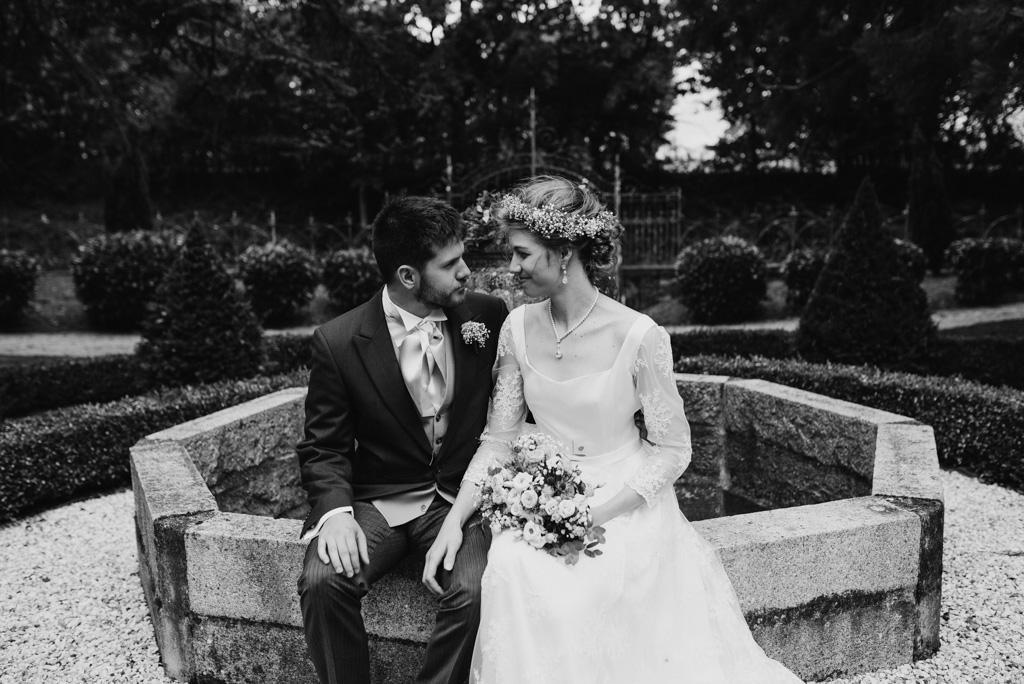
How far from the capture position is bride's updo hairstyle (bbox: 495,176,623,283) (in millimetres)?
2639

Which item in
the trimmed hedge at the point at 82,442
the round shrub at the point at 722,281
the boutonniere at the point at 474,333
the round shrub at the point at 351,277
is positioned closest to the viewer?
the boutonniere at the point at 474,333

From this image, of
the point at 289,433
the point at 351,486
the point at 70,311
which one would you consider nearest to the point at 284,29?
the point at 70,311

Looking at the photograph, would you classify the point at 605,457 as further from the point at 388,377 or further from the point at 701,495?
the point at 701,495

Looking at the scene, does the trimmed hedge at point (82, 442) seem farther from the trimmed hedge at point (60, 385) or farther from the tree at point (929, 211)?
the tree at point (929, 211)

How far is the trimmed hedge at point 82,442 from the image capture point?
4688 millimetres

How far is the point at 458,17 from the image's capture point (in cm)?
1797

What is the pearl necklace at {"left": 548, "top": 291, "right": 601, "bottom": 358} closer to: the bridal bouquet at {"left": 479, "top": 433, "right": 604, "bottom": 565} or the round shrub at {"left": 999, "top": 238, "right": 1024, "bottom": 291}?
the bridal bouquet at {"left": 479, "top": 433, "right": 604, "bottom": 565}

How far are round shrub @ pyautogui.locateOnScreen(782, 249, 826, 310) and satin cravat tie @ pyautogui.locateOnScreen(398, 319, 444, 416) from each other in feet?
36.6

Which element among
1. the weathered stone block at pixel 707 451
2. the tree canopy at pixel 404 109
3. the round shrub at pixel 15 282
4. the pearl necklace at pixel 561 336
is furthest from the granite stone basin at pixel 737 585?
the round shrub at pixel 15 282

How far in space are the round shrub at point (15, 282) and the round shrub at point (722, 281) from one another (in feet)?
34.6

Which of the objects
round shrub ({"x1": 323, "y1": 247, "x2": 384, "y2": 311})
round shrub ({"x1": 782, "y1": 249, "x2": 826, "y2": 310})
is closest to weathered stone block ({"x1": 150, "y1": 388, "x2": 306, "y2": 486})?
round shrub ({"x1": 323, "y1": 247, "x2": 384, "y2": 311})

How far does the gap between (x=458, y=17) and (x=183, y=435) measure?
1616cm

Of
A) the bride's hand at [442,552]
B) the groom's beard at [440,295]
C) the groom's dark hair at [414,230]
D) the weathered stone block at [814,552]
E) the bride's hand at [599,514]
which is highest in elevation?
Result: the groom's dark hair at [414,230]

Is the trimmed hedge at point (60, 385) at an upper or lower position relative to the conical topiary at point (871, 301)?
lower
